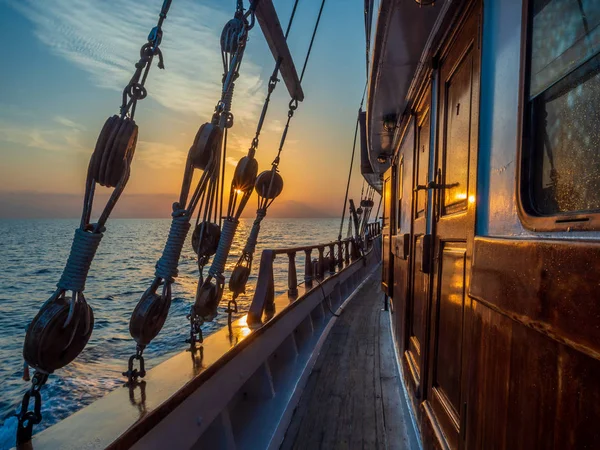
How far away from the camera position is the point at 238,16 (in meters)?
2.13

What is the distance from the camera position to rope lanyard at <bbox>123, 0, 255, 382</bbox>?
5.61ft

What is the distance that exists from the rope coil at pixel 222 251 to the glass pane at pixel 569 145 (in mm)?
1739

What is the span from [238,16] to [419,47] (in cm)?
105

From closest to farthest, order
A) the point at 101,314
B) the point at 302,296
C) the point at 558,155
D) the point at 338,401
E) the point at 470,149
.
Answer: the point at 558,155 → the point at 470,149 → the point at 338,401 → the point at 302,296 → the point at 101,314

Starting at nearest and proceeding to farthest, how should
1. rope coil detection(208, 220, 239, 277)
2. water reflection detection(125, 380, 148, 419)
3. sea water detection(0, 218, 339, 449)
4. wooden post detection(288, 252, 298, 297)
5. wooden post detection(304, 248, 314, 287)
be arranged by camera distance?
1. water reflection detection(125, 380, 148, 419)
2. rope coil detection(208, 220, 239, 277)
3. wooden post detection(288, 252, 298, 297)
4. wooden post detection(304, 248, 314, 287)
5. sea water detection(0, 218, 339, 449)

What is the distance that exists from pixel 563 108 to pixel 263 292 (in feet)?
9.33

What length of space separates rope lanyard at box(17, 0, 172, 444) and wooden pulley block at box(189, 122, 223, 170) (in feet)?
1.08

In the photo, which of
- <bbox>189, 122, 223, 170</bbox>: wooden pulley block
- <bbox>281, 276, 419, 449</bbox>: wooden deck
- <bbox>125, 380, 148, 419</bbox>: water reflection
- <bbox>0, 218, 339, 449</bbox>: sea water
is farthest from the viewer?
<bbox>0, 218, 339, 449</bbox>: sea water

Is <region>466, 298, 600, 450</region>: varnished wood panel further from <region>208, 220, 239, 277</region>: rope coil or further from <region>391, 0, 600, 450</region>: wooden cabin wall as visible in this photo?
<region>208, 220, 239, 277</region>: rope coil

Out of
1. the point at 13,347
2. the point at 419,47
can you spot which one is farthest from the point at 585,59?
the point at 13,347

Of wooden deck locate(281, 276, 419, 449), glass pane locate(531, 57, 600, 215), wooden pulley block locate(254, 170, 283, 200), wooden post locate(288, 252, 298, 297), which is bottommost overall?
wooden deck locate(281, 276, 419, 449)

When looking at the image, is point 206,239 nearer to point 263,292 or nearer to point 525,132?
point 263,292

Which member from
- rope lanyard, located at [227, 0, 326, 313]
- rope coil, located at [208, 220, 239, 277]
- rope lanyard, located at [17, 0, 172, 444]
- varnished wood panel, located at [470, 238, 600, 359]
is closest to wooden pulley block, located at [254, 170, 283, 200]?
rope lanyard, located at [227, 0, 326, 313]

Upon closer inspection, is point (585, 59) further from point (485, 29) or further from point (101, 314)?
point (101, 314)
